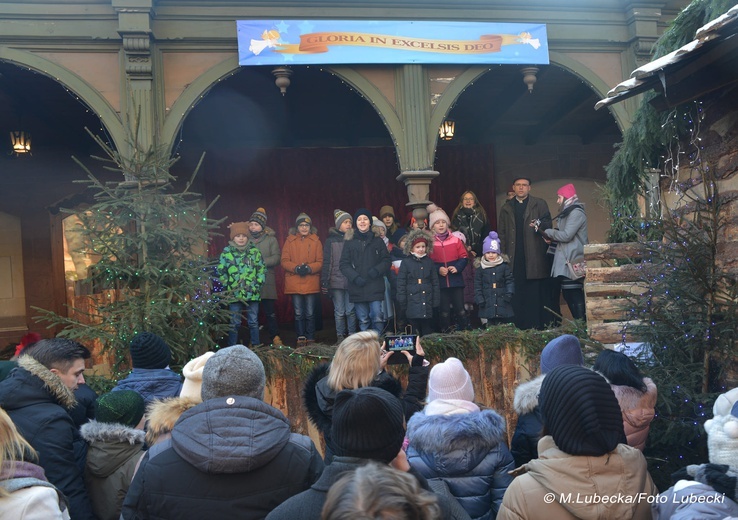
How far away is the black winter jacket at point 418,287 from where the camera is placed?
7973mm

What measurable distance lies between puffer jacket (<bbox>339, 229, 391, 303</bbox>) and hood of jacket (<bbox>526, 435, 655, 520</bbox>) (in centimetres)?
601

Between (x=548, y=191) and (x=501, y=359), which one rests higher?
(x=548, y=191)

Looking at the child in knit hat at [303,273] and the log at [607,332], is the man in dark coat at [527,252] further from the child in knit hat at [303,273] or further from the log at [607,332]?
the log at [607,332]

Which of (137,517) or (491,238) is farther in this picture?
(491,238)

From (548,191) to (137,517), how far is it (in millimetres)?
12919

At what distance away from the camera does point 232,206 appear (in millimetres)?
12867

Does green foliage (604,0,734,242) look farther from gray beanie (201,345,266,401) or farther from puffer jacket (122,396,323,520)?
puffer jacket (122,396,323,520)

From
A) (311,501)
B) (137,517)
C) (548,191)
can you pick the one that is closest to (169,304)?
(137,517)

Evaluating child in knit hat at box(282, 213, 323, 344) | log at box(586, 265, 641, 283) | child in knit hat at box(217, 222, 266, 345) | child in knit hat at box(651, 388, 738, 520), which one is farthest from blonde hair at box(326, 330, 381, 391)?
child in knit hat at box(282, 213, 323, 344)

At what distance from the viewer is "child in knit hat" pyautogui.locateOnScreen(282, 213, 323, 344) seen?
9109mm

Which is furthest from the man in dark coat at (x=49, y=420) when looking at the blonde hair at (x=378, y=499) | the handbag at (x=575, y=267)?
the handbag at (x=575, y=267)

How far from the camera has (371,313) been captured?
8.49m

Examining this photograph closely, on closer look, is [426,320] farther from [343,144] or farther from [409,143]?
[343,144]

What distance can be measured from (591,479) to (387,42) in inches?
305
